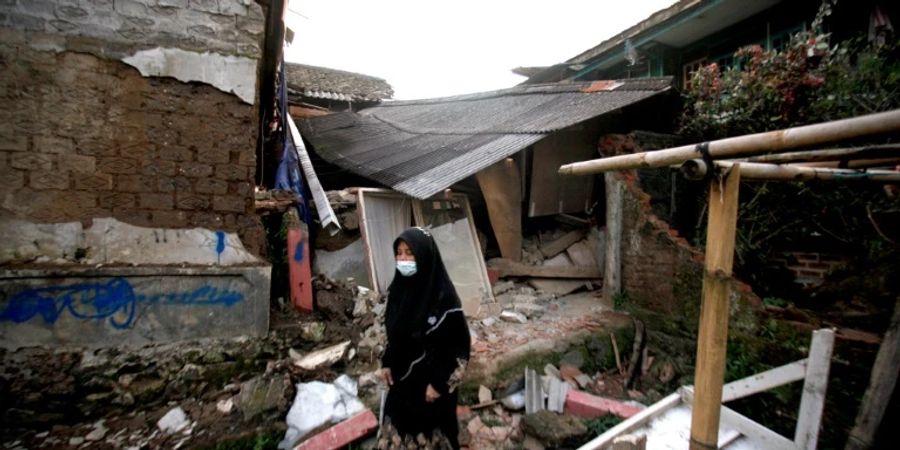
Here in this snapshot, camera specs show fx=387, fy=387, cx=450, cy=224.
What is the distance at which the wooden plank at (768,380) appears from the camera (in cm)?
248

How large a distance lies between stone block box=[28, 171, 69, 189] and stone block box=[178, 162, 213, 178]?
68 centimetres

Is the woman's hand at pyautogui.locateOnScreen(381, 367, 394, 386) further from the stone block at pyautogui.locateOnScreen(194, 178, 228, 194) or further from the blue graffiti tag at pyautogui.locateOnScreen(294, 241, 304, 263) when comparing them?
the stone block at pyautogui.locateOnScreen(194, 178, 228, 194)

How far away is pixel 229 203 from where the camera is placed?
123 inches

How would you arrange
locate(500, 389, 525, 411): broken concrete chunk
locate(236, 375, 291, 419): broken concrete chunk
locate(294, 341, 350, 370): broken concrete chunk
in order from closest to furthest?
locate(236, 375, 291, 419): broken concrete chunk, locate(294, 341, 350, 370): broken concrete chunk, locate(500, 389, 525, 411): broken concrete chunk

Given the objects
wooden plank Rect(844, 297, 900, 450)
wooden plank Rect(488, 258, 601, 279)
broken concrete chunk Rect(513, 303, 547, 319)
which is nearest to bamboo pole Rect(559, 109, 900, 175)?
wooden plank Rect(844, 297, 900, 450)

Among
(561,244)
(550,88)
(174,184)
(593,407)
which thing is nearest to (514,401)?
(593,407)

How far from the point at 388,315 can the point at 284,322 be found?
1.39 meters

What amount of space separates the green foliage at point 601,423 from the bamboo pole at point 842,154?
242 centimetres

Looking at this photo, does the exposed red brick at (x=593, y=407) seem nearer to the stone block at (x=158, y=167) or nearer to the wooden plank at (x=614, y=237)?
the wooden plank at (x=614, y=237)

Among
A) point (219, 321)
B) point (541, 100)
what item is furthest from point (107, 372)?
point (541, 100)

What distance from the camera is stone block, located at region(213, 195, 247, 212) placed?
10.1 ft

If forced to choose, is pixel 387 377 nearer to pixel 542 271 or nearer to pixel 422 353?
pixel 422 353

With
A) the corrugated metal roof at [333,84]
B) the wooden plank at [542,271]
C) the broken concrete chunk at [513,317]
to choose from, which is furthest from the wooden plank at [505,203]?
the corrugated metal roof at [333,84]

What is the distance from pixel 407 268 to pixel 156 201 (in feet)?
6.58
